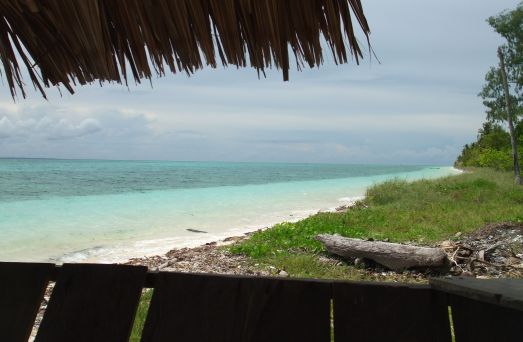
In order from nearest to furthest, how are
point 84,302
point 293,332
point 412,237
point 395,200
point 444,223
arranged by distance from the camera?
1. point 293,332
2. point 84,302
3. point 412,237
4. point 444,223
5. point 395,200

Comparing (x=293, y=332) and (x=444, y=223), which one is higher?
(x=293, y=332)

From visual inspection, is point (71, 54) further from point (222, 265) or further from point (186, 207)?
point (186, 207)

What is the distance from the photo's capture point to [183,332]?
1342mm

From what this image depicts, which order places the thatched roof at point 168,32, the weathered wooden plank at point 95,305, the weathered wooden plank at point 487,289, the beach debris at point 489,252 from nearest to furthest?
the weathered wooden plank at point 487,289, the weathered wooden plank at point 95,305, the thatched roof at point 168,32, the beach debris at point 489,252

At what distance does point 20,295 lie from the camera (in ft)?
4.76

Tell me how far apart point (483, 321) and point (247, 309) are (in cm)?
61

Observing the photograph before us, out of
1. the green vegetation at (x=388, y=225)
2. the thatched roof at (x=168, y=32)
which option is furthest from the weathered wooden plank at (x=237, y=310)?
the green vegetation at (x=388, y=225)

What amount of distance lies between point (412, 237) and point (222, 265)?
13.5ft

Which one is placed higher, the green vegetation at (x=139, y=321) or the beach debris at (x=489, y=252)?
the green vegetation at (x=139, y=321)

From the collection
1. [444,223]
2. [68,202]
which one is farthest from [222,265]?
[68,202]

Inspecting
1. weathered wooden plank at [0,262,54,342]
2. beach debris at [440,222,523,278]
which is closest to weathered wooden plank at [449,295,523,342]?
weathered wooden plank at [0,262,54,342]

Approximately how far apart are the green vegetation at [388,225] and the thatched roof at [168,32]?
17.4 feet

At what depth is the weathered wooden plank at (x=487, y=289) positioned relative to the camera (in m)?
1.09

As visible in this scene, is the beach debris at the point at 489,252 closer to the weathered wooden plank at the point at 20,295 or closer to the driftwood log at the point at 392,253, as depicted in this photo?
the driftwood log at the point at 392,253
